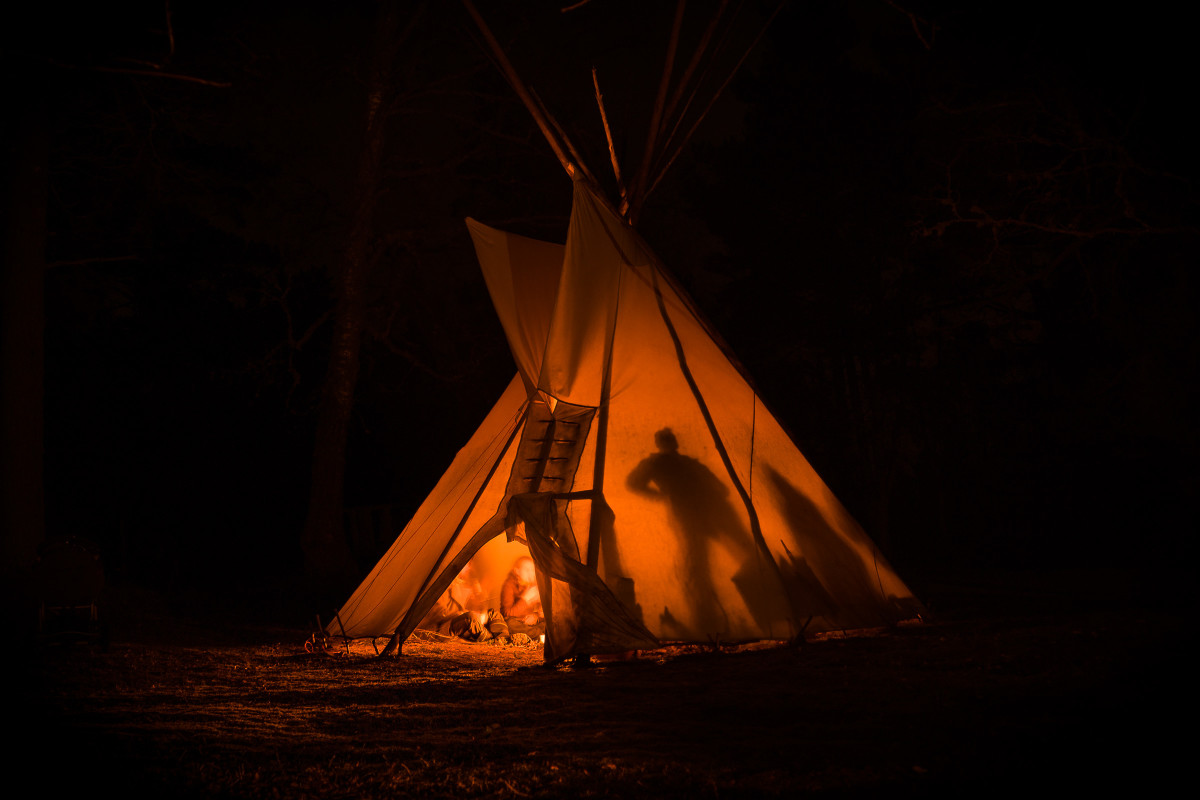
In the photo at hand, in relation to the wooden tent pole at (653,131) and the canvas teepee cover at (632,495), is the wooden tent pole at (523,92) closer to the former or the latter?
the wooden tent pole at (653,131)

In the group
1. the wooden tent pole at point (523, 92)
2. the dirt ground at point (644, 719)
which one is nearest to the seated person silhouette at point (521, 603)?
the dirt ground at point (644, 719)

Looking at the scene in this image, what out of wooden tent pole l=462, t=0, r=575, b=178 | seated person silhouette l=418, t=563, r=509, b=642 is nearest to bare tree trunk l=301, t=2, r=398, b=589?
seated person silhouette l=418, t=563, r=509, b=642

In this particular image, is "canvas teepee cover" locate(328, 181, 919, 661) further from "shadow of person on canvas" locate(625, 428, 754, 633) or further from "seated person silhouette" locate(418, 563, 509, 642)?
"seated person silhouette" locate(418, 563, 509, 642)

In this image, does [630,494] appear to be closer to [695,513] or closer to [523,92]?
[695,513]

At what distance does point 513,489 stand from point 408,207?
749cm

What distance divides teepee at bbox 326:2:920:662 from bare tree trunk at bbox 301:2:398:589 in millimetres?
4367

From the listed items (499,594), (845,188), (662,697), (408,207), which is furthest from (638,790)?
(845,188)

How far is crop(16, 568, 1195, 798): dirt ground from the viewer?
3326 millimetres

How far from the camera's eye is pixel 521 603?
8.13 meters

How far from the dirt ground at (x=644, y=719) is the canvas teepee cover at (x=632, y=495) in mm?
299

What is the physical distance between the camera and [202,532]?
1964 centimetres

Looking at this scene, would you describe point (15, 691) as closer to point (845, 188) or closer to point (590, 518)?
point (590, 518)

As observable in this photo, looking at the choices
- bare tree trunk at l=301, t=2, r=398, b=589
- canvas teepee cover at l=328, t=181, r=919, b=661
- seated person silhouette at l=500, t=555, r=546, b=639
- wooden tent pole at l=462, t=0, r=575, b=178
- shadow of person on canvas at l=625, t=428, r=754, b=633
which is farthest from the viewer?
bare tree trunk at l=301, t=2, r=398, b=589

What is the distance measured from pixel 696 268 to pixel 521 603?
12.9m
